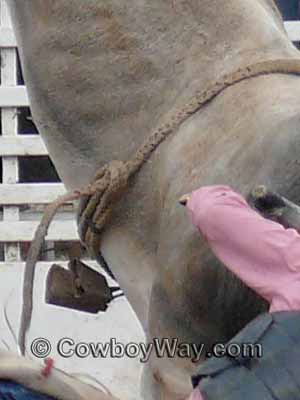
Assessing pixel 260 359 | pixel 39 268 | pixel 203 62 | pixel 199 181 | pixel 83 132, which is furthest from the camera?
pixel 39 268

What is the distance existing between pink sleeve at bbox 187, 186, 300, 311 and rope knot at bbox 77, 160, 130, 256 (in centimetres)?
38

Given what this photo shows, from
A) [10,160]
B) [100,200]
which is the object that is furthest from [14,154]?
[100,200]

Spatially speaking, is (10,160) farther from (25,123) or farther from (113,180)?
(113,180)

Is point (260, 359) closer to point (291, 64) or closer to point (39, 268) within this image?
point (291, 64)

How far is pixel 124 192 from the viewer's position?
6.89 feet

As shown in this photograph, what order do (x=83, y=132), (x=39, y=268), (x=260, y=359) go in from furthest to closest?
1. (x=39, y=268)
2. (x=83, y=132)
3. (x=260, y=359)

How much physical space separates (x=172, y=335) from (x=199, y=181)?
0.25 metres

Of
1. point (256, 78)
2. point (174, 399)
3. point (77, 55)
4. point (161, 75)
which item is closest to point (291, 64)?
point (256, 78)

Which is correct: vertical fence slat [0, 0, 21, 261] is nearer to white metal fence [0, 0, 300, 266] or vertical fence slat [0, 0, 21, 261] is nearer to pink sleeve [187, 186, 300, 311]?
white metal fence [0, 0, 300, 266]

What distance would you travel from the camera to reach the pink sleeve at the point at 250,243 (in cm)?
152

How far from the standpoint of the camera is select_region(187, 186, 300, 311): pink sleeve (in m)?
1.52

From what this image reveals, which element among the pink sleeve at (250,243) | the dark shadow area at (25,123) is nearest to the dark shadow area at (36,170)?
the dark shadow area at (25,123)

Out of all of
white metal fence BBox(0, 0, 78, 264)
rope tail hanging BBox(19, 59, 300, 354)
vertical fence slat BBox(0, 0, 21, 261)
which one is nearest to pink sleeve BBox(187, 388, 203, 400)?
rope tail hanging BBox(19, 59, 300, 354)

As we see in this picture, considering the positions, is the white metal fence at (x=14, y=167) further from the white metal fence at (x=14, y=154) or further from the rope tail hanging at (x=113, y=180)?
the rope tail hanging at (x=113, y=180)
